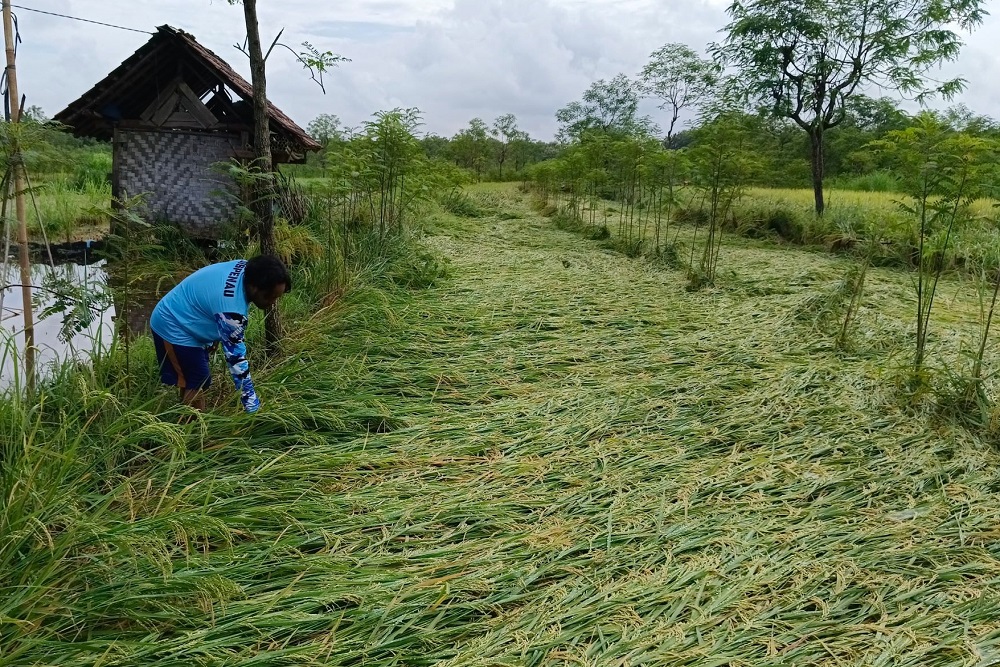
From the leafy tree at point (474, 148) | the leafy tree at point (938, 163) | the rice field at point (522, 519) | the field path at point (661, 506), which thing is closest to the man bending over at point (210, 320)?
the rice field at point (522, 519)

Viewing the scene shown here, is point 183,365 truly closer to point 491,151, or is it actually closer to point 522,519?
point 522,519

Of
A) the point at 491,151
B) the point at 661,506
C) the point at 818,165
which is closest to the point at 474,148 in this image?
the point at 491,151

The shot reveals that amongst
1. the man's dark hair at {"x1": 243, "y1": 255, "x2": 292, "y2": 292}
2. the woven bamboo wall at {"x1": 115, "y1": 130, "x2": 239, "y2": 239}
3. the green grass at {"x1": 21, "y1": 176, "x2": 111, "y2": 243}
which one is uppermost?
the woven bamboo wall at {"x1": 115, "y1": 130, "x2": 239, "y2": 239}

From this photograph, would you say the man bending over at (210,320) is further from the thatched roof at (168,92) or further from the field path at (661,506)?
the thatched roof at (168,92)

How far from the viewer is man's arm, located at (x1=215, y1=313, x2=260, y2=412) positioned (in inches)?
112

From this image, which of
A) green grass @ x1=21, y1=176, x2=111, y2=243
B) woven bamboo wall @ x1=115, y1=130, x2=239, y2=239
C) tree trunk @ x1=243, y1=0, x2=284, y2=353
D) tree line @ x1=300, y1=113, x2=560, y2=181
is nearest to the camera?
tree trunk @ x1=243, y1=0, x2=284, y2=353

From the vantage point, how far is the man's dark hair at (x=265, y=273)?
A: 2.82 m

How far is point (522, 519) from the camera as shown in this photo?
2.43 metres

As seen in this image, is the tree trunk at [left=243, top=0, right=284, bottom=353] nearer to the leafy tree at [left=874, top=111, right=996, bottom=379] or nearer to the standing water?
the standing water

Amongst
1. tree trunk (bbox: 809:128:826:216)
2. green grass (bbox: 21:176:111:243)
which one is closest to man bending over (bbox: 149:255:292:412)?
green grass (bbox: 21:176:111:243)

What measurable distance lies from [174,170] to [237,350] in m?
5.96

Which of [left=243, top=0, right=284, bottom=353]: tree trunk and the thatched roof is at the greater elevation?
the thatched roof

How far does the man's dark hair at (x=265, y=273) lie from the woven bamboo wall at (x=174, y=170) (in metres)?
5.34

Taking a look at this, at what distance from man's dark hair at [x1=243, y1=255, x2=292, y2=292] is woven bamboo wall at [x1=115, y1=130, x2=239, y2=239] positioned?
210 inches
